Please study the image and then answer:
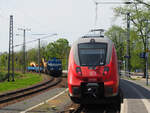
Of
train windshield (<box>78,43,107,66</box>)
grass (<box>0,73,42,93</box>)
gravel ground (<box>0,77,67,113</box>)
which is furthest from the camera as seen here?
grass (<box>0,73,42,93</box>)

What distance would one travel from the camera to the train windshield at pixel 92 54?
11.2 meters

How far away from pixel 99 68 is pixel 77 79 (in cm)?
103

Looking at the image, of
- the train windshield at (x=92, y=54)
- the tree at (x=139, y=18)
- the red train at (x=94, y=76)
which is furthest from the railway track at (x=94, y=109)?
the tree at (x=139, y=18)

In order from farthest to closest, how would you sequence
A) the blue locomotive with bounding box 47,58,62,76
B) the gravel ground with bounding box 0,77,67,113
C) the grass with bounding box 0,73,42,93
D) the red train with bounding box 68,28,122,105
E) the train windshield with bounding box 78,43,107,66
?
the blue locomotive with bounding box 47,58,62,76
the grass with bounding box 0,73,42,93
the gravel ground with bounding box 0,77,67,113
the train windshield with bounding box 78,43,107,66
the red train with bounding box 68,28,122,105

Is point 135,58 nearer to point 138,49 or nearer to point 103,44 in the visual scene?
point 138,49

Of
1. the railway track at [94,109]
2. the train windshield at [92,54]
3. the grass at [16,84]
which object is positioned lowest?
the grass at [16,84]

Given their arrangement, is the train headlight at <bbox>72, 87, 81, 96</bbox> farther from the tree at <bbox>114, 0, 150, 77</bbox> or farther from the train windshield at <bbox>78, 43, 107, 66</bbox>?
the tree at <bbox>114, 0, 150, 77</bbox>

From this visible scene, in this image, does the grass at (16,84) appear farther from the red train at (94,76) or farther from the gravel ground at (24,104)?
the red train at (94,76)

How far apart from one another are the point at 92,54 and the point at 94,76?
114 centimetres

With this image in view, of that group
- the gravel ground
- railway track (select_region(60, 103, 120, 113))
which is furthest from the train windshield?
the gravel ground

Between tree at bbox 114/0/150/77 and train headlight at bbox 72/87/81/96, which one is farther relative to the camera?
tree at bbox 114/0/150/77

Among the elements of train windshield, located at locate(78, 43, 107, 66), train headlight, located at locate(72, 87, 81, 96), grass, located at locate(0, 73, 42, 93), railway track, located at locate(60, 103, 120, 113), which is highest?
train windshield, located at locate(78, 43, 107, 66)

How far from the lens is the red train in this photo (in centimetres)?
1069

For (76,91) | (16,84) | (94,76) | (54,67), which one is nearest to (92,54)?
(94,76)
